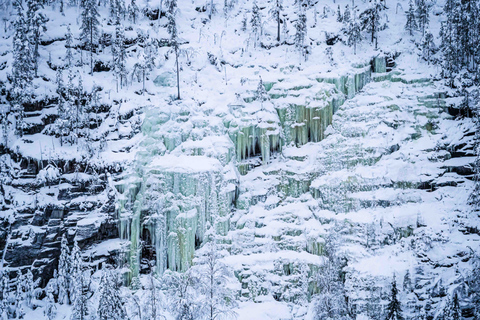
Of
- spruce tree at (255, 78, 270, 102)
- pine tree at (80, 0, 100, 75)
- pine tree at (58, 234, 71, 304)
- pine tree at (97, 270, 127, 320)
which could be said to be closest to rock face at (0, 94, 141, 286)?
pine tree at (58, 234, 71, 304)

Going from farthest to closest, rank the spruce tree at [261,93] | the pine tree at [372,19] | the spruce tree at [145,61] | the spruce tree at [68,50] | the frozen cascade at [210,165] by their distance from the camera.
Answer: the pine tree at [372,19], the spruce tree at [68,50], the spruce tree at [145,61], the spruce tree at [261,93], the frozen cascade at [210,165]

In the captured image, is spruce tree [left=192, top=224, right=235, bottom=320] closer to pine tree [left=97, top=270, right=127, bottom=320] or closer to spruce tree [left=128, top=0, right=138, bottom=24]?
pine tree [left=97, top=270, right=127, bottom=320]

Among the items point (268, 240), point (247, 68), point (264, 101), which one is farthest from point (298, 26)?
point (268, 240)

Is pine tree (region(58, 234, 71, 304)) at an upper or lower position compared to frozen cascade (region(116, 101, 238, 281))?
lower

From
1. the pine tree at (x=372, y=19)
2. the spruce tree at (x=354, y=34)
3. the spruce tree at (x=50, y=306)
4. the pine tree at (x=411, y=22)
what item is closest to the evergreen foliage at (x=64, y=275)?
the spruce tree at (x=50, y=306)

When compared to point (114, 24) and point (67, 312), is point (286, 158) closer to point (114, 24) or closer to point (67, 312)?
point (67, 312)

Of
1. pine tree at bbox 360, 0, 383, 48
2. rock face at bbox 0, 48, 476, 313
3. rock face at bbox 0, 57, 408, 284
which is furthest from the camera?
pine tree at bbox 360, 0, 383, 48

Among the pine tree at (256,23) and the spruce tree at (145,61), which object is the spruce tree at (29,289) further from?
the pine tree at (256,23)

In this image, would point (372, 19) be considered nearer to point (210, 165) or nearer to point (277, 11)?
point (277, 11)
